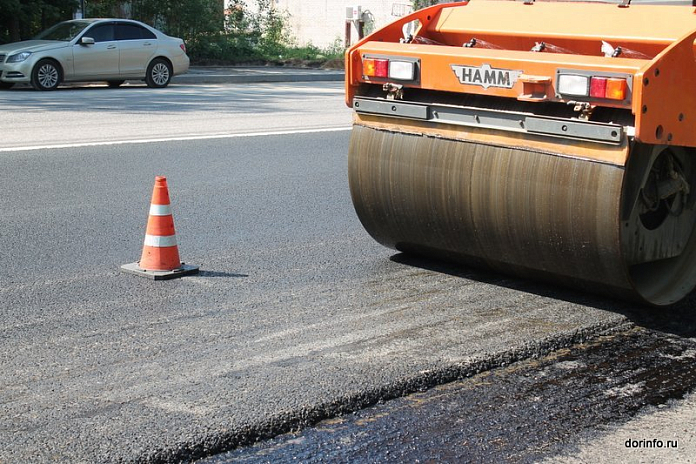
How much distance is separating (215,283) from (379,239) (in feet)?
3.58

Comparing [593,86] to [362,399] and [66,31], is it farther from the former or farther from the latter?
[66,31]

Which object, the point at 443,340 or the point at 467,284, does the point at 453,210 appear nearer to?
the point at 467,284

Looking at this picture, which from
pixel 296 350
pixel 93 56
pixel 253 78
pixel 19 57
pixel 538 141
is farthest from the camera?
pixel 253 78

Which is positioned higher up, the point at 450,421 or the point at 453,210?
the point at 453,210

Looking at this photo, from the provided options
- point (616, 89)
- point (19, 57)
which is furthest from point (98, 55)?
point (616, 89)

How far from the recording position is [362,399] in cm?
427

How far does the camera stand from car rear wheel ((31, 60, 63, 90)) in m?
18.2

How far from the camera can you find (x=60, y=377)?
4391 mm

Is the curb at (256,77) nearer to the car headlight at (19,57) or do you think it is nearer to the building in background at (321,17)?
the car headlight at (19,57)

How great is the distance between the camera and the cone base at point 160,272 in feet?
19.8

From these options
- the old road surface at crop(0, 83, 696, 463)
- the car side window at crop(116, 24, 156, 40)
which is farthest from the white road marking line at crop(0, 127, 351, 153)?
the car side window at crop(116, 24, 156, 40)

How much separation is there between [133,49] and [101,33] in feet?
2.13

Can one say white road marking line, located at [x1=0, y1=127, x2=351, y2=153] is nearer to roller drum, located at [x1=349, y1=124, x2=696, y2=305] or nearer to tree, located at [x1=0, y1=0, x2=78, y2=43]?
roller drum, located at [x1=349, y1=124, x2=696, y2=305]

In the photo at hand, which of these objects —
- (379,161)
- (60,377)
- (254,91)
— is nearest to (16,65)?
(254,91)
